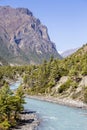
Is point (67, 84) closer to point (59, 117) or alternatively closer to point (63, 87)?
point (63, 87)

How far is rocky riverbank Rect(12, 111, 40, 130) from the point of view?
307 ft

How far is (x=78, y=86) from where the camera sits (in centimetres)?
16950

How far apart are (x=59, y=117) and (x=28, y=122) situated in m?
16.1

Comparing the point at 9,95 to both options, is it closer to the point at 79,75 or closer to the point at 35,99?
the point at 35,99

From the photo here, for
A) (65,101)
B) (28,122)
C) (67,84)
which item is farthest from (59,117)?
(67,84)

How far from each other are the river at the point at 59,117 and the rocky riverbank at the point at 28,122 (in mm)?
1869

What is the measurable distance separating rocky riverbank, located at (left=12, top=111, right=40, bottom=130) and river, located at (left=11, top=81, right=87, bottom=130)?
6.13 feet

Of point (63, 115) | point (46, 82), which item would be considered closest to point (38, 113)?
point (63, 115)

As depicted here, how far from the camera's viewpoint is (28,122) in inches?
4053

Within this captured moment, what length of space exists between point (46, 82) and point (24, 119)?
93297mm

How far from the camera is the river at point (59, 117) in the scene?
9931 centimetres

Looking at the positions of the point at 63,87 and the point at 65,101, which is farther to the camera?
the point at 63,87

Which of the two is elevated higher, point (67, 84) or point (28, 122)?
point (67, 84)

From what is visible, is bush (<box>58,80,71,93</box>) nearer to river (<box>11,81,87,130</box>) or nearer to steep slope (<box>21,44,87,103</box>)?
steep slope (<box>21,44,87,103</box>)
